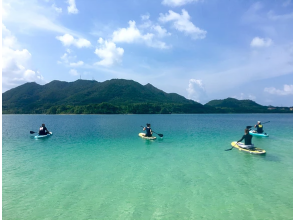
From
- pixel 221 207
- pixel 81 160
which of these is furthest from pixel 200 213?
pixel 81 160

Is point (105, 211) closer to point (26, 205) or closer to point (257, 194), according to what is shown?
point (26, 205)

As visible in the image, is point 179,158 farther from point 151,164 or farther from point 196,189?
point 196,189

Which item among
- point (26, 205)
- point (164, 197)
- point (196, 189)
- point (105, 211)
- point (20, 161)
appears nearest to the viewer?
point (105, 211)

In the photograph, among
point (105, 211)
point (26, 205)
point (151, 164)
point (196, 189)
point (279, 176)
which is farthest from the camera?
point (151, 164)

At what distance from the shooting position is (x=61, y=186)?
38.7 feet

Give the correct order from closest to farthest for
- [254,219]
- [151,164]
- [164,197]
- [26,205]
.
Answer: [254,219] → [26,205] → [164,197] → [151,164]

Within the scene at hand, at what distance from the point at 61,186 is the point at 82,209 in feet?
11.2

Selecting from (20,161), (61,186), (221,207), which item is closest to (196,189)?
(221,207)

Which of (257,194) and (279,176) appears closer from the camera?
(257,194)

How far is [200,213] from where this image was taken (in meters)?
8.77

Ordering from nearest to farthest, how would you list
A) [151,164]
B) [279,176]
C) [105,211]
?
[105,211] → [279,176] → [151,164]

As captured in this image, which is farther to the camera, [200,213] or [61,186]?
[61,186]

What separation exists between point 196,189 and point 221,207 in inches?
82.5

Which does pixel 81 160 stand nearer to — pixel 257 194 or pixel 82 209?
pixel 82 209
